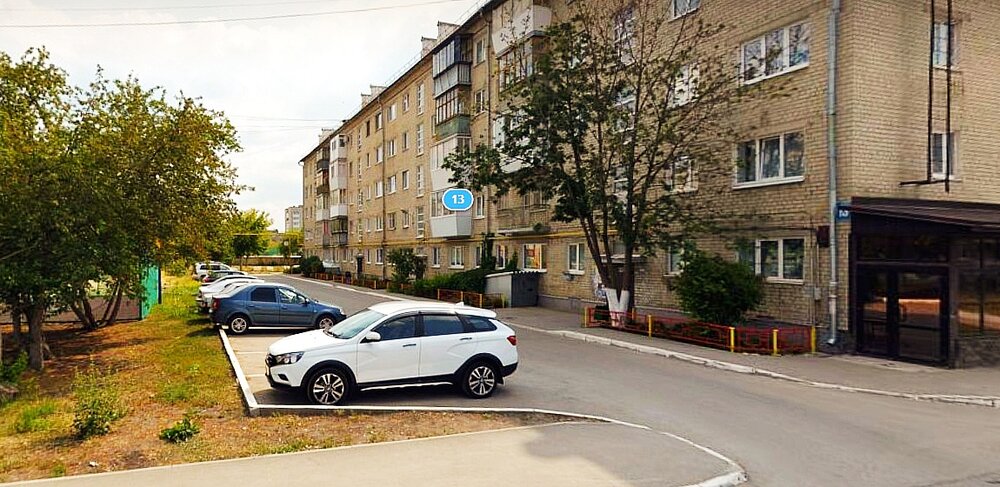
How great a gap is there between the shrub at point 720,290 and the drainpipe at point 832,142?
5.80ft

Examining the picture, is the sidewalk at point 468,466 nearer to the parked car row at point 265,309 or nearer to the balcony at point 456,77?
the parked car row at point 265,309

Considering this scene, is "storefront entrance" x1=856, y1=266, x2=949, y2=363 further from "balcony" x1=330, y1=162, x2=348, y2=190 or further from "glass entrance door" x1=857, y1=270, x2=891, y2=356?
"balcony" x1=330, y1=162, x2=348, y2=190

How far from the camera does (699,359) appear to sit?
→ 1483 centimetres

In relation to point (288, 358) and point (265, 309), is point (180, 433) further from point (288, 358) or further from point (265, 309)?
point (265, 309)

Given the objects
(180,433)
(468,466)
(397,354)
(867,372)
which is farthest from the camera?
(867,372)

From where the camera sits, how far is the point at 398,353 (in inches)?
408

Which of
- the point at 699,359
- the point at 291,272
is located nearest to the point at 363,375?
the point at 699,359

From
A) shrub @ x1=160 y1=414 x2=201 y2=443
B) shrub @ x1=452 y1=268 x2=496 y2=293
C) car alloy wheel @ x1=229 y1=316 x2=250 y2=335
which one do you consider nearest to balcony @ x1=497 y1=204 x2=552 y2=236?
shrub @ x1=452 y1=268 x2=496 y2=293

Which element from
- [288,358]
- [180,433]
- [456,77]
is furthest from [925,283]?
[456,77]

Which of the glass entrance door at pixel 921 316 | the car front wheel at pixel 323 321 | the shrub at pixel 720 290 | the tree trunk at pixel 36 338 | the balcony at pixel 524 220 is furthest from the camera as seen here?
the balcony at pixel 524 220

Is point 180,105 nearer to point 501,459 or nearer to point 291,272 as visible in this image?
point 501,459

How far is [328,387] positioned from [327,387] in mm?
15

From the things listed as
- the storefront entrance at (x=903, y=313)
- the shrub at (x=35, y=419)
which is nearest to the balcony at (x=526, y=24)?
the storefront entrance at (x=903, y=313)

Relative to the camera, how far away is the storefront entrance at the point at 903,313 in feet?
46.7
